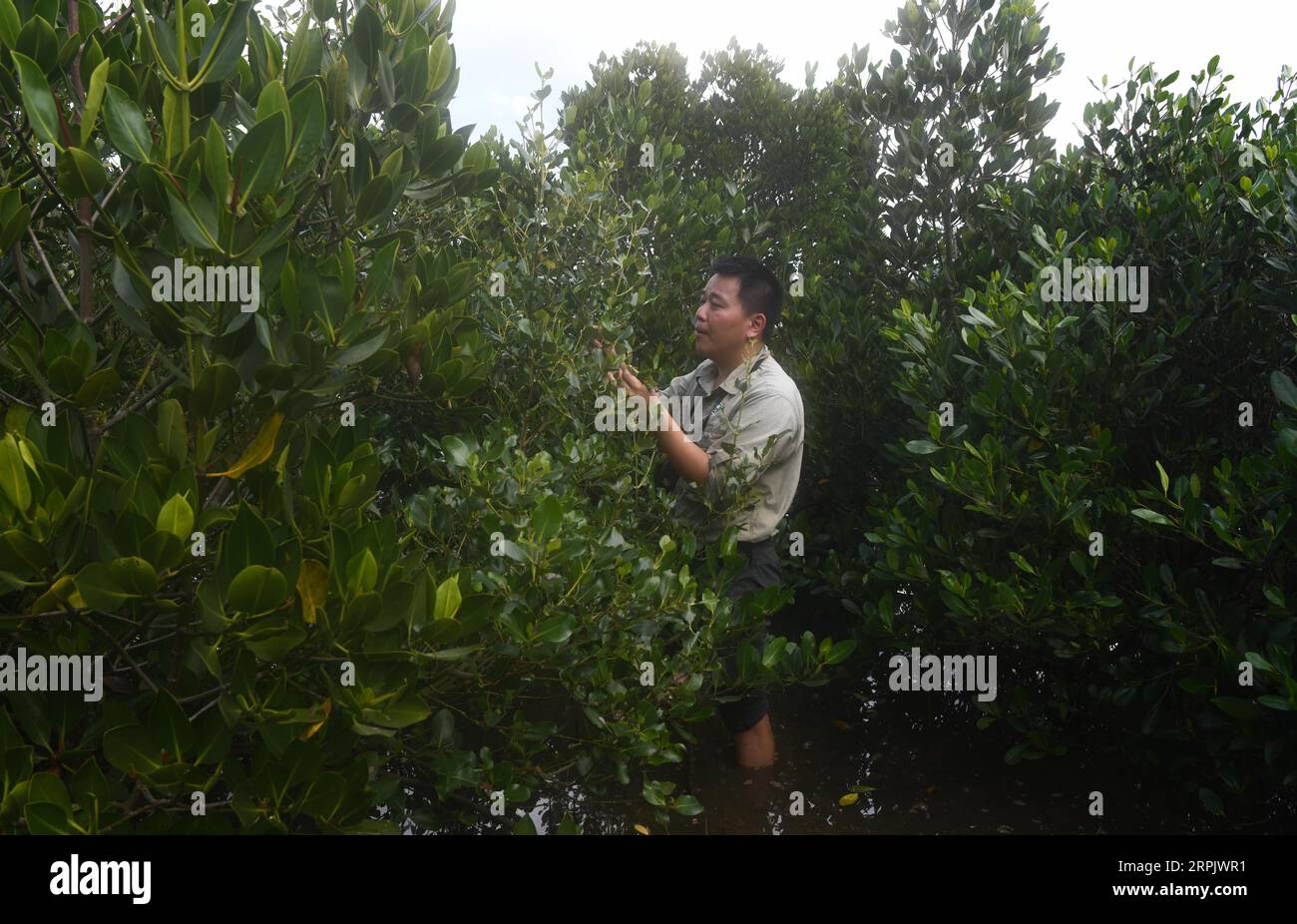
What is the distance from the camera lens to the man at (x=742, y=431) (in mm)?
4207

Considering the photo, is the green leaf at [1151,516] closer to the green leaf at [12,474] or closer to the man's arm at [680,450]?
the man's arm at [680,450]

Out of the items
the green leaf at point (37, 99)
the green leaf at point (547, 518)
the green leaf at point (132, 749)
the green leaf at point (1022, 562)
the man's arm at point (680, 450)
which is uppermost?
the green leaf at point (37, 99)

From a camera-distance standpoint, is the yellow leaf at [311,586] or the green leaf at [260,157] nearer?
the green leaf at [260,157]

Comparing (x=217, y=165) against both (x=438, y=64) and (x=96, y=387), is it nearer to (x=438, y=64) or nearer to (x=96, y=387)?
(x=96, y=387)

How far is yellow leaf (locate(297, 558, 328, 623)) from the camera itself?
7.76 ft

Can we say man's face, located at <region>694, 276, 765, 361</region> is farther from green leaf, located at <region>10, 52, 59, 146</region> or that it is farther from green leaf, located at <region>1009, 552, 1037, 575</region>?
green leaf, located at <region>10, 52, 59, 146</region>

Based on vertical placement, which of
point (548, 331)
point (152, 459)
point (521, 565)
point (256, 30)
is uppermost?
point (256, 30)

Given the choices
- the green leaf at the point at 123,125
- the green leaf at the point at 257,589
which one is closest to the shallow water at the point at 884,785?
the green leaf at the point at 257,589

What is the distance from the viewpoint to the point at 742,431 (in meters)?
4.28

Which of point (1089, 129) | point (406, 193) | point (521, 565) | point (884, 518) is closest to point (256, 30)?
point (406, 193)

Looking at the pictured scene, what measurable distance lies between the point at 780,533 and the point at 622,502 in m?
2.05

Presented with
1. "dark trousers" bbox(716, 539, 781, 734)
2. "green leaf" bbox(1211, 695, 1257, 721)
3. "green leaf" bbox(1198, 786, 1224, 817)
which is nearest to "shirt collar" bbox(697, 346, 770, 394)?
"dark trousers" bbox(716, 539, 781, 734)

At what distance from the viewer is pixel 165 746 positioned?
2.29m
